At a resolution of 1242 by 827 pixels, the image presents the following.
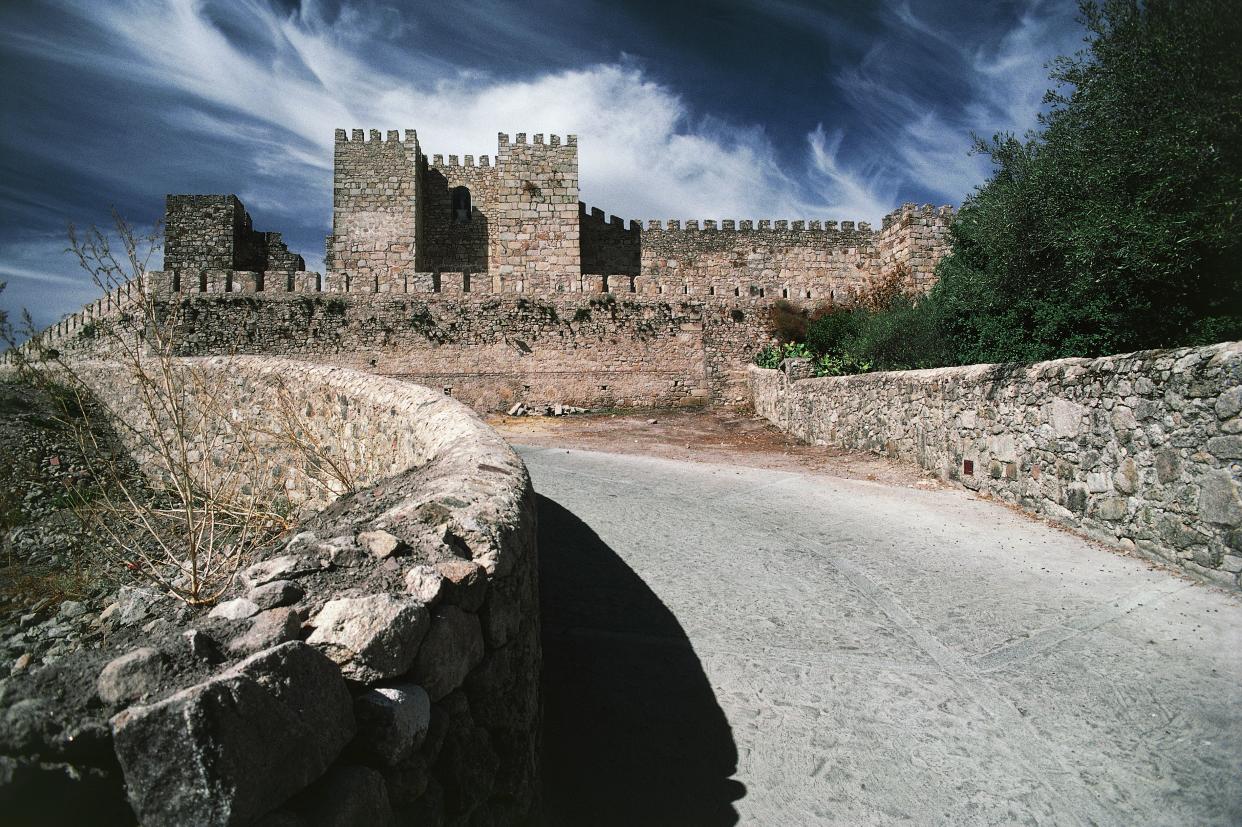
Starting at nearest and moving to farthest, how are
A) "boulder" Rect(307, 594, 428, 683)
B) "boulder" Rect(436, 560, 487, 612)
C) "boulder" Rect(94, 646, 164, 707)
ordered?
"boulder" Rect(94, 646, 164, 707) → "boulder" Rect(307, 594, 428, 683) → "boulder" Rect(436, 560, 487, 612)

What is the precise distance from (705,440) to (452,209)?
50.9 feet

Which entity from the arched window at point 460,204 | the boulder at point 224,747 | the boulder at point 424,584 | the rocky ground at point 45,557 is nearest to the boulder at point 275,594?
the boulder at point 424,584

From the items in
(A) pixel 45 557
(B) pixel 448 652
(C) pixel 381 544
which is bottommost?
(A) pixel 45 557

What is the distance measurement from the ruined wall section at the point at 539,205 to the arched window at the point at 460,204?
2.16 meters

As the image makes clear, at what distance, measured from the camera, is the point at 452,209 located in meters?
23.9

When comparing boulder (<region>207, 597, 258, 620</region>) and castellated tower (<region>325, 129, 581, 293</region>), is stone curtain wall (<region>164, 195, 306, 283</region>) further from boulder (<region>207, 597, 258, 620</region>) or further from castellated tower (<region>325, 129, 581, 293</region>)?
boulder (<region>207, 597, 258, 620</region>)

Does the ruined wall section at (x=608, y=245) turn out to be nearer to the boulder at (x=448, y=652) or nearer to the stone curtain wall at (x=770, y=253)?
the stone curtain wall at (x=770, y=253)

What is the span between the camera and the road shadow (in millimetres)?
2605

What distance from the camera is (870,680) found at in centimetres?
338

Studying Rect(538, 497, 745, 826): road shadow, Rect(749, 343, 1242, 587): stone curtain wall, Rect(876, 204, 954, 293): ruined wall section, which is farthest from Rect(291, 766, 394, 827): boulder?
Rect(876, 204, 954, 293): ruined wall section

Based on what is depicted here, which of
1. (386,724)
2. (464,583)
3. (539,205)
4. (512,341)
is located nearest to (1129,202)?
(464,583)

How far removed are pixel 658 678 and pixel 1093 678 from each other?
2.16m

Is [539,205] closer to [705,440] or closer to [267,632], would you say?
[705,440]

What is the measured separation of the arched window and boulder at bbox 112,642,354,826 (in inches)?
958
